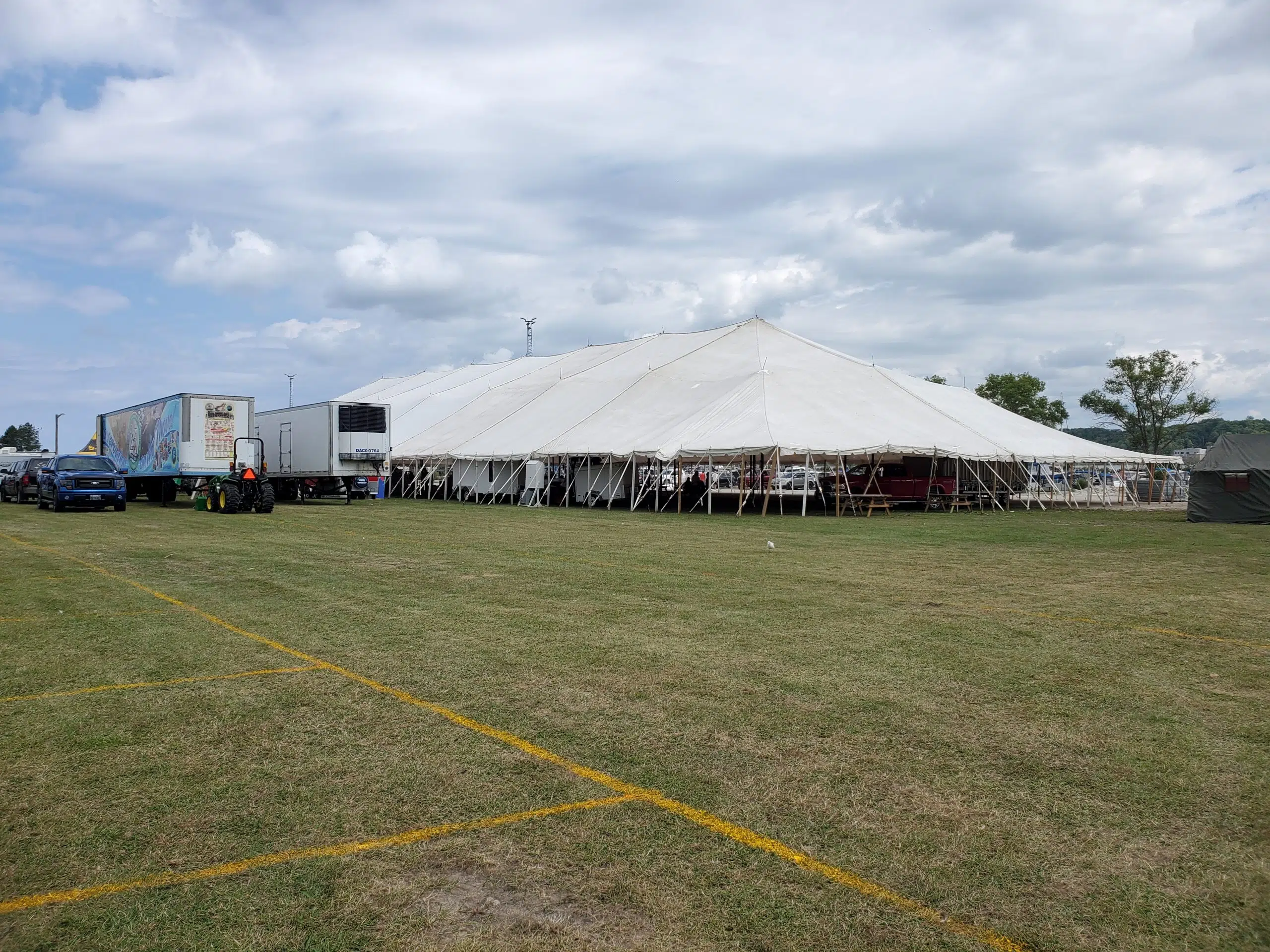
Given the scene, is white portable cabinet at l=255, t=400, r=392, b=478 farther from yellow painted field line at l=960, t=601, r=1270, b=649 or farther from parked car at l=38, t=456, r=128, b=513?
yellow painted field line at l=960, t=601, r=1270, b=649

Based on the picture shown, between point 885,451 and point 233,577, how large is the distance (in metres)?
20.8

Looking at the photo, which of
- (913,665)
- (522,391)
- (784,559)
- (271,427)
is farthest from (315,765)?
(522,391)

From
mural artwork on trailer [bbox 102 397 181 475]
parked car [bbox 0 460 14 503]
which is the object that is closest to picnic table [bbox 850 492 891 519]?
mural artwork on trailer [bbox 102 397 181 475]

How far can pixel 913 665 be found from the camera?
7.16 meters

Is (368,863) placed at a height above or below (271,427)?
below

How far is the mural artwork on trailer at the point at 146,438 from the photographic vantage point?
2800cm

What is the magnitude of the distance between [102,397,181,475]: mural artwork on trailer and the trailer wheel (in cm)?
227

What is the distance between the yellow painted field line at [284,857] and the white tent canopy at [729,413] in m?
23.8

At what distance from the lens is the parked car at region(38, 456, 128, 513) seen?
26641mm

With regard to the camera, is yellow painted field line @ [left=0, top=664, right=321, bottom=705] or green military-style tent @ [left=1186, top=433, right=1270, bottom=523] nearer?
yellow painted field line @ [left=0, top=664, right=321, bottom=705]

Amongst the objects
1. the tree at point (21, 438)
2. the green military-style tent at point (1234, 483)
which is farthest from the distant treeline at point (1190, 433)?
the tree at point (21, 438)

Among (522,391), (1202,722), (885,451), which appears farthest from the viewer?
(522,391)

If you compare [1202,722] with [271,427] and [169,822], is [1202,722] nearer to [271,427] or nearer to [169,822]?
[169,822]

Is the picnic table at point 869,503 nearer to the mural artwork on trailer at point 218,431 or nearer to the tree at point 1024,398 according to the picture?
the mural artwork on trailer at point 218,431
